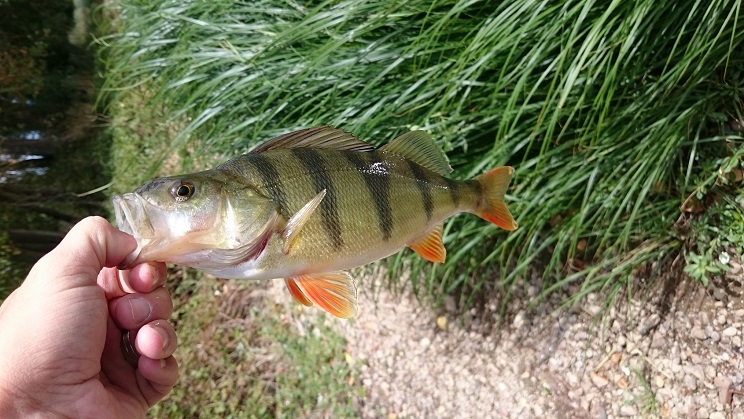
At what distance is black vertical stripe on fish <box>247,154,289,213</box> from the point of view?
1332 millimetres

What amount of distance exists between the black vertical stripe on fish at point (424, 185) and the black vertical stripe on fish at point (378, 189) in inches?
4.0

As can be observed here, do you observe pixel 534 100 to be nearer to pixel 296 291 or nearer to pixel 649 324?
pixel 649 324

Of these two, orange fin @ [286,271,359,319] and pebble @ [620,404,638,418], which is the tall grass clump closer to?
pebble @ [620,404,638,418]

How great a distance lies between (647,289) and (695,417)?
1.71 feet

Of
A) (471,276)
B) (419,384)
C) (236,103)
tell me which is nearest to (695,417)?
(471,276)

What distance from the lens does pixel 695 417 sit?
2297 mm

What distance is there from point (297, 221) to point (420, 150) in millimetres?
462

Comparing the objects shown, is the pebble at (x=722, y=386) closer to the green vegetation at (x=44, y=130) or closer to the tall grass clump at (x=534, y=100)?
the tall grass clump at (x=534, y=100)

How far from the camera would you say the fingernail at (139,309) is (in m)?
1.55

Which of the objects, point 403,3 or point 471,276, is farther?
point 471,276

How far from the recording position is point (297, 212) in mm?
1323

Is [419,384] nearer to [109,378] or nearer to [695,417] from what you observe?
[695,417]

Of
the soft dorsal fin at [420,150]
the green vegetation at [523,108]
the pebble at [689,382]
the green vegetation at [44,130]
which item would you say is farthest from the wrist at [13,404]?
the green vegetation at [44,130]

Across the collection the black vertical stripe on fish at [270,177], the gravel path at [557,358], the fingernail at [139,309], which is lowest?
the gravel path at [557,358]
